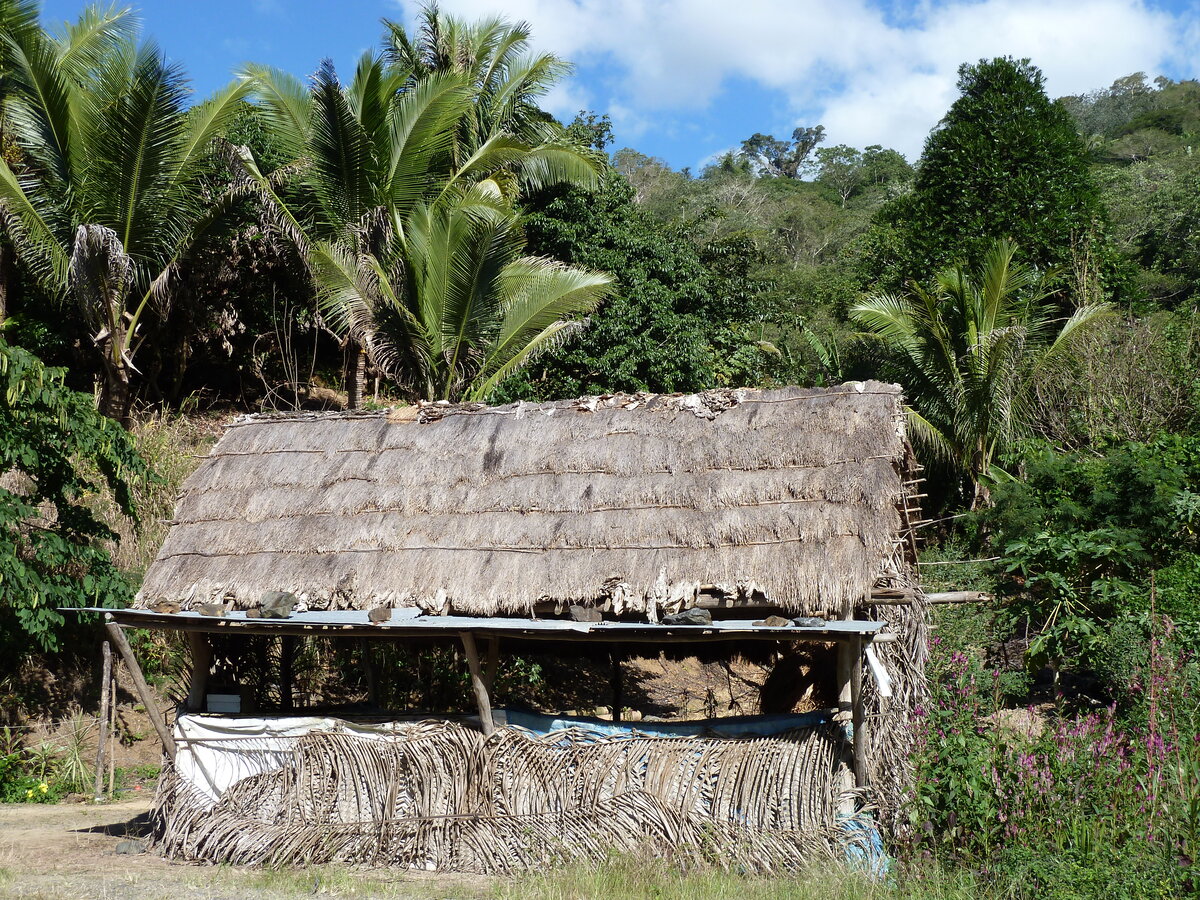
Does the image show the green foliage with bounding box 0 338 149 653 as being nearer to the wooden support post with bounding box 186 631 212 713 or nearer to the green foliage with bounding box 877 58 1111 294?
the wooden support post with bounding box 186 631 212 713

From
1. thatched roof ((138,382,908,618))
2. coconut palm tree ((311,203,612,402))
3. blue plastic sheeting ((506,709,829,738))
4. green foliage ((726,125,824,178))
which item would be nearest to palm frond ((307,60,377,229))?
coconut palm tree ((311,203,612,402))

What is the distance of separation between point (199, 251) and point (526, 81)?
5.89 metres

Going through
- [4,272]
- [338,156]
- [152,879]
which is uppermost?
[338,156]

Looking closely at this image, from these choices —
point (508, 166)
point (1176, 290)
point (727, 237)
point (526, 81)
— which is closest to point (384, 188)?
point (508, 166)

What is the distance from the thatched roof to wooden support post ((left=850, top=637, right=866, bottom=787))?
370 millimetres

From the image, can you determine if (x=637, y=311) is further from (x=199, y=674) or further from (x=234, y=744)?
(x=234, y=744)

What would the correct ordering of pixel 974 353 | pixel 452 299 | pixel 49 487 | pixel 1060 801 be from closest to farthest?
pixel 1060 801 → pixel 49 487 → pixel 452 299 → pixel 974 353

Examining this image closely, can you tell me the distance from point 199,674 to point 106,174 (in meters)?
7.39

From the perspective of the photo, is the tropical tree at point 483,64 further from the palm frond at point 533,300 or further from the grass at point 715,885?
the grass at point 715,885

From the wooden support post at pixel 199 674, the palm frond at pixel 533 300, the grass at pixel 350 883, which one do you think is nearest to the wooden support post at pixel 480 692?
the grass at pixel 350 883

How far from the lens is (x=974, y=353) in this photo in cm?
1470

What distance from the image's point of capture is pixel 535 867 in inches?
268

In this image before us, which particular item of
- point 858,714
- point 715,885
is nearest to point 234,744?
point 715,885

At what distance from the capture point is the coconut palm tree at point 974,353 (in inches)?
578
